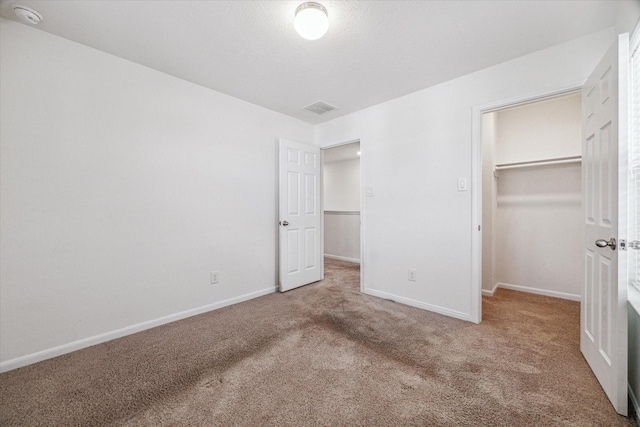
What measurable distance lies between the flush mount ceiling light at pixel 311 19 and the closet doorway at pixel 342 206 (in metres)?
3.56

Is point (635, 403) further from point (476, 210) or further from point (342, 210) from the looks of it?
point (342, 210)

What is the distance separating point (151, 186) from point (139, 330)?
1.35 metres

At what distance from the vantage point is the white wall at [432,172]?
7.19 ft

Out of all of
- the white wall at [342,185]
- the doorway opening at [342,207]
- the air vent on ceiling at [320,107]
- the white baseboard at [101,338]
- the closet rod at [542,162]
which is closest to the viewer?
the white baseboard at [101,338]

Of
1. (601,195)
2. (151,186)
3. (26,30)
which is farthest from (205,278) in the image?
(601,195)

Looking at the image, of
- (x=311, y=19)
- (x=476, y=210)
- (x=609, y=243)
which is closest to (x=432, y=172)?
(x=476, y=210)

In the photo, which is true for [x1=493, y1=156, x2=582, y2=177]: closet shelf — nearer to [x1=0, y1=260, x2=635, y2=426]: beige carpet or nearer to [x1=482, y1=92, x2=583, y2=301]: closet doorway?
[x1=482, y1=92, x2=583, y2=301]: closet doorway

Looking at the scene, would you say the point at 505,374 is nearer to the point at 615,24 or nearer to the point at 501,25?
the point at 501,25

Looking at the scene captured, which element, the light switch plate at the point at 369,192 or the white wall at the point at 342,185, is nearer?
the light switch plate at the point at 369,192

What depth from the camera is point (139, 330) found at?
7.68 ft

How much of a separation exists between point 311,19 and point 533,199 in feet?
11.4

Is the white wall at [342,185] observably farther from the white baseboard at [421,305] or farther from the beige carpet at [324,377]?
the beige carpet at [324,377]

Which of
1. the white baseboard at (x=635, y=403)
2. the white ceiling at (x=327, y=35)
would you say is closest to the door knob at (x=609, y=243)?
the white baseboard at (x=635, y=403)

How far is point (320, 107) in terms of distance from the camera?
10.9 feet
